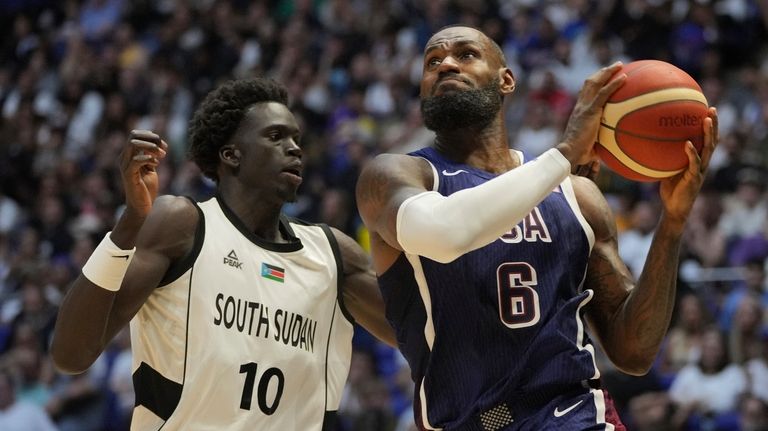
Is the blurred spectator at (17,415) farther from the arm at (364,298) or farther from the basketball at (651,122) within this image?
the basketball at (651,122)

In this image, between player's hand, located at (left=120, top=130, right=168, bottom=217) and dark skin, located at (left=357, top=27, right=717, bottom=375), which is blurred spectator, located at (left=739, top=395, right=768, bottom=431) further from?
player's hand, located at (left=120, top=130, right=168, bottom=217)

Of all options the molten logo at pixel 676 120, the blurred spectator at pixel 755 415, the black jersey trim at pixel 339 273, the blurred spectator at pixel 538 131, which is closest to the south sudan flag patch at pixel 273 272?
the black jersey trim at pixel 339 273

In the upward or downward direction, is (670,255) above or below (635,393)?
above

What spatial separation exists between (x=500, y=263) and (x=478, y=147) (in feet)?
1.94

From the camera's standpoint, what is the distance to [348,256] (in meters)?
5.27

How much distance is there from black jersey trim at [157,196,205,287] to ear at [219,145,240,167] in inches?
14.0

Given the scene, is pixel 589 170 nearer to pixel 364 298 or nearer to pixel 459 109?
pixel 459 109

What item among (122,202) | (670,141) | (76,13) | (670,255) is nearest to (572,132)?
(670,141)

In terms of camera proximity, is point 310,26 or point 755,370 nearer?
point 755,370

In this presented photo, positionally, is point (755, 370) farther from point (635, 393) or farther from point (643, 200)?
point (643, 200)

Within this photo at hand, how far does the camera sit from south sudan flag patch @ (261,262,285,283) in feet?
16.3

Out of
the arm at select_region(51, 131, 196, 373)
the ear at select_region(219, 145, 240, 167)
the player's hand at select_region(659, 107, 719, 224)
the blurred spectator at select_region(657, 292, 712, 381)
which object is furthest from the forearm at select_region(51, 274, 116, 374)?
the blurred spectator at select_region(657, 292, 712, 381)

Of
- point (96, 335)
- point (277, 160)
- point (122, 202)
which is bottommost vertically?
point (122, 202)

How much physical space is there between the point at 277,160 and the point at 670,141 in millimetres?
1767
